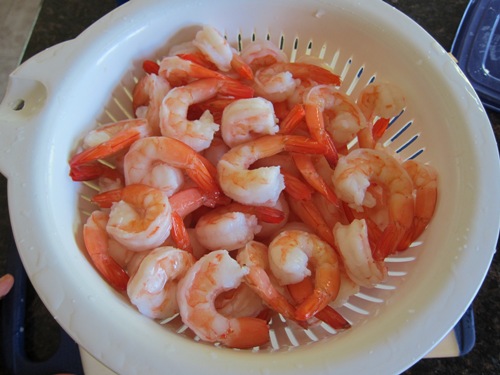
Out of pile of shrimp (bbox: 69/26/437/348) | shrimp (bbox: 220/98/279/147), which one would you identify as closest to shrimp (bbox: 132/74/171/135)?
pile of shrimp (bbox: 69/26/437/348)

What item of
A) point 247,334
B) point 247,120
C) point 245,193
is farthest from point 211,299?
point 247,120

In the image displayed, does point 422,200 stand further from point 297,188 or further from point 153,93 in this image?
point 153,93

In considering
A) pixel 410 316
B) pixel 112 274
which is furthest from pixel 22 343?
pixel 410 316

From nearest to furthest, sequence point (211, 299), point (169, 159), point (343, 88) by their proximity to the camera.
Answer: point (211, 299)
point (169, 159)
point (343, 88)

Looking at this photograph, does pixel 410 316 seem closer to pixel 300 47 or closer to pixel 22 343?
pixel 300 47

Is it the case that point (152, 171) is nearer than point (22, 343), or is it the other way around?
point (152, 171)
